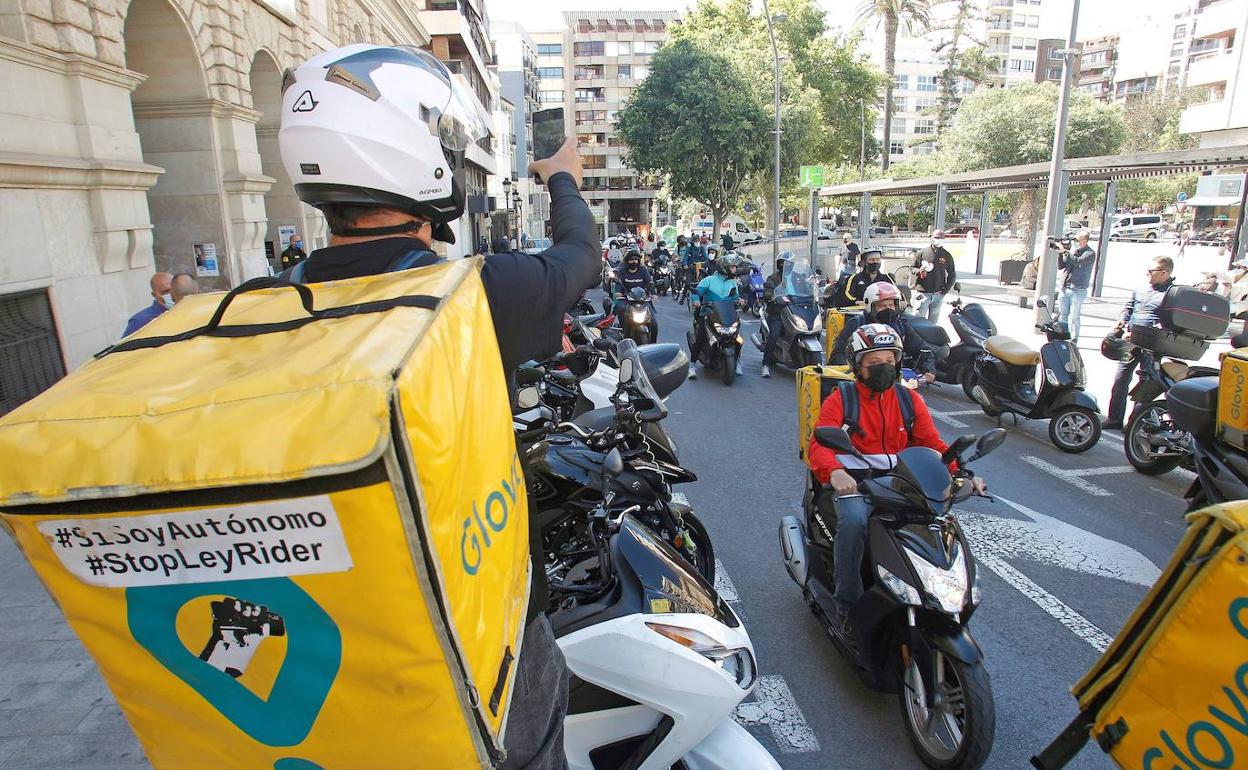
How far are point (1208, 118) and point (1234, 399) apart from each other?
115 ft

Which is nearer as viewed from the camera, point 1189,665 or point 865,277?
point 1189,665

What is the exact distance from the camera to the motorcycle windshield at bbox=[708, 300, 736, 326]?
10.2 m

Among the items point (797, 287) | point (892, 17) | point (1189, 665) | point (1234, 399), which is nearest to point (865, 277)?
point (797, 287)

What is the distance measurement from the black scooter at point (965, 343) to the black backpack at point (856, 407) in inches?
192

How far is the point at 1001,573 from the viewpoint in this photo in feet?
14.8

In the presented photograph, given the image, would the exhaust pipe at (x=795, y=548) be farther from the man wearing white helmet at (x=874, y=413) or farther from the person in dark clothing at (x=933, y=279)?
the person in dark clothing at (x=933, y=279)

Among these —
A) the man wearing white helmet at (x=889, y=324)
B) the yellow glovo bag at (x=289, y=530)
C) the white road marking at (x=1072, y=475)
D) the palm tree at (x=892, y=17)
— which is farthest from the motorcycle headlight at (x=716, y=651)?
the palm tree at (x=892, y=17)

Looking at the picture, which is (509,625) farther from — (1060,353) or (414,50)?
(1060,353)

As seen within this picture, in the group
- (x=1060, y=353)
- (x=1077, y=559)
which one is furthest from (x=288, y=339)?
(x=1060, y=353)

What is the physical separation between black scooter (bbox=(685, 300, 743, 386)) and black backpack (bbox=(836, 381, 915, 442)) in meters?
6.16

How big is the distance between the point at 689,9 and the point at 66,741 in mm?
47988

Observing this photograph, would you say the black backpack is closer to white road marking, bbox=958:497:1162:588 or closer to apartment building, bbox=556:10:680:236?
white road marking, bbox=958:497:1162:588

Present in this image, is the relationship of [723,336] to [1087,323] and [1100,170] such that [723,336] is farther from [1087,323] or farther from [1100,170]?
[1100,170]

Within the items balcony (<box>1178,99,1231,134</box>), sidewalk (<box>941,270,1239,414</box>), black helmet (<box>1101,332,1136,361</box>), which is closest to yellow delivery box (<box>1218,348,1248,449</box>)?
black helmet (<box>1101,332,1136,361</box>)
